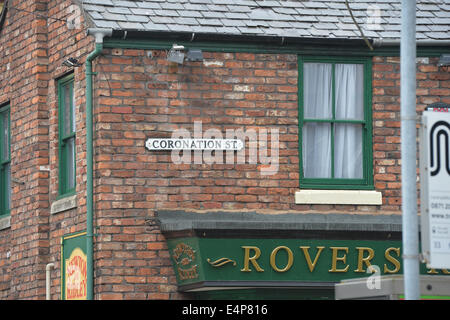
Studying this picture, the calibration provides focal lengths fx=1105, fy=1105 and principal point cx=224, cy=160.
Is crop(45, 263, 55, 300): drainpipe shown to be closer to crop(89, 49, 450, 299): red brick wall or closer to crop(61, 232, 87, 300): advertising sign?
crop(61, 232, 87, 300): advertising sign

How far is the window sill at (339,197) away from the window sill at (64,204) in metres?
3.12

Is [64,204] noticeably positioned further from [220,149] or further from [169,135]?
[220,149]

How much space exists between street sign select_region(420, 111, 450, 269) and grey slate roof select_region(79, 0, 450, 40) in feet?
18.5

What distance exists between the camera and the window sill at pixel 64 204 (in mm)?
15508

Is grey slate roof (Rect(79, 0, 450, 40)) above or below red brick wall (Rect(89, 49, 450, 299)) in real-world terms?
above

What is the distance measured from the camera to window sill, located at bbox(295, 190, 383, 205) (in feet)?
50.0

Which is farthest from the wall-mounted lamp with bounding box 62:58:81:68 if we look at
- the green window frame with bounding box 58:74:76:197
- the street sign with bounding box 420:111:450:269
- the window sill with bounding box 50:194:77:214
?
the street sign with bounding box 420:111:450:269

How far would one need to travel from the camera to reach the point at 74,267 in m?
15.4

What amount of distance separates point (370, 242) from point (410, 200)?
5182mm

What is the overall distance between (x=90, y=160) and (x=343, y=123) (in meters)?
3.62

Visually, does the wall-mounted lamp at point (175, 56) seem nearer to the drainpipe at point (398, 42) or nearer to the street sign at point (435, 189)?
the drainpipe at point (398, 42)

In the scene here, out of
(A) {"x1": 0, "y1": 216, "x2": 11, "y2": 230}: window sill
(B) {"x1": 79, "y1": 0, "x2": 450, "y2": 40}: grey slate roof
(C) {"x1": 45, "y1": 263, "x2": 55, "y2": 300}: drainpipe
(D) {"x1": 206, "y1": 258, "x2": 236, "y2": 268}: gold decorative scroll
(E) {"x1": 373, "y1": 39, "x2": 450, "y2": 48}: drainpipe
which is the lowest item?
(C) {"x1": 45, "y1": 263, "x2": 55, "y2": 300}: drainpipe
